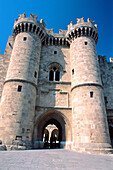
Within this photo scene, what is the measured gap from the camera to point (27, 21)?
14.7 meters

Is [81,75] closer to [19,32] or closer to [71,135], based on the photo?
[71,135]

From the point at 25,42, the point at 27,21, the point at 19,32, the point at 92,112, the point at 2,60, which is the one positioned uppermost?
the point at 27,21

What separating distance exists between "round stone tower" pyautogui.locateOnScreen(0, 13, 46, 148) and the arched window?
1.87 m

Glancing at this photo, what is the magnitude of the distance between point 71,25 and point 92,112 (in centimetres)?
1133

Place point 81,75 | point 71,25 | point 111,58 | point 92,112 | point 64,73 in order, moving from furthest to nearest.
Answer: point 111,58
point 71,25
point 64,73
point 81,75
point 92,112

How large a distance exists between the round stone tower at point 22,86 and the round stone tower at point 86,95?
13.0 feet

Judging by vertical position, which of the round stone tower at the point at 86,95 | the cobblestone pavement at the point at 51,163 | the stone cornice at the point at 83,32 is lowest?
the cobblestone pavement at the point at 51,163

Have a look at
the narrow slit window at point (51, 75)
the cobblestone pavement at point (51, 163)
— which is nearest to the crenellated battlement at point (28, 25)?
the narrow slit window at point (51, 75)

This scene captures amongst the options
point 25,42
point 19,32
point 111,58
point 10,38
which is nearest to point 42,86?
point 25,42

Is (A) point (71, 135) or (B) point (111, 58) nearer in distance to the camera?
(A) point (71, 135)

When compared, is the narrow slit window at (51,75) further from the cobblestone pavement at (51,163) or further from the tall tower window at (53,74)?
the cobblestone pavement at (51,163)

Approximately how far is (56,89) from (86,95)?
3.38 metres

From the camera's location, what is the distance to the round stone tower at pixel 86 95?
32.1 feet

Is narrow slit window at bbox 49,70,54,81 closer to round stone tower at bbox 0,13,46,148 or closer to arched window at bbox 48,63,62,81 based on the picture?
arched window at bbox 48,63,62,81
